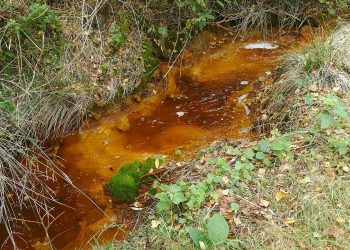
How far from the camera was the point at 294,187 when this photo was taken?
389 cm

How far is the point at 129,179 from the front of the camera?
4.54 meters

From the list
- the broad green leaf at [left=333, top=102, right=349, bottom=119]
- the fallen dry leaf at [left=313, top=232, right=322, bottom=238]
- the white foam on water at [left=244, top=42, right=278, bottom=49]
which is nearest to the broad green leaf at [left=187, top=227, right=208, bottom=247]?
the fallen dry leaf at [left=313, top=232, right=322, bottom=238]

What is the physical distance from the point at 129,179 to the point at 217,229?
1.41 metres

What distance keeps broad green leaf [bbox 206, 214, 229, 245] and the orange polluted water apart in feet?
3.79

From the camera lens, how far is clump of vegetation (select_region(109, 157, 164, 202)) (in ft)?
14.8

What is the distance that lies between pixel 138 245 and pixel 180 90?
3.26m

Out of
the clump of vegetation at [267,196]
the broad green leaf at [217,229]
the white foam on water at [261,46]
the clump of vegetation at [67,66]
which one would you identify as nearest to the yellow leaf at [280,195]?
the clump of vegetation at [267,196]

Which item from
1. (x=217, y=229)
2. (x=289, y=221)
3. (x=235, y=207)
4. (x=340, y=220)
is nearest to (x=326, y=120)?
(x=340, y=220)

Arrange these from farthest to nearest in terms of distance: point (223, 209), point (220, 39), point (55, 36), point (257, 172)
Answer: point (220, 39)
point (55, 36)
point (257, 172)
point (223, 209)

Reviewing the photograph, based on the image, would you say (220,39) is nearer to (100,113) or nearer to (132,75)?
(132,75)

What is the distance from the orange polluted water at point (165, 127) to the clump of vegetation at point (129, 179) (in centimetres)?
13

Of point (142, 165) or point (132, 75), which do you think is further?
point (132, 75)

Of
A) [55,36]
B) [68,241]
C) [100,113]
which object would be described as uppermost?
[55,36]

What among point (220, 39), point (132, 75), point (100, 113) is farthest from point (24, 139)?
point (220, 39)
